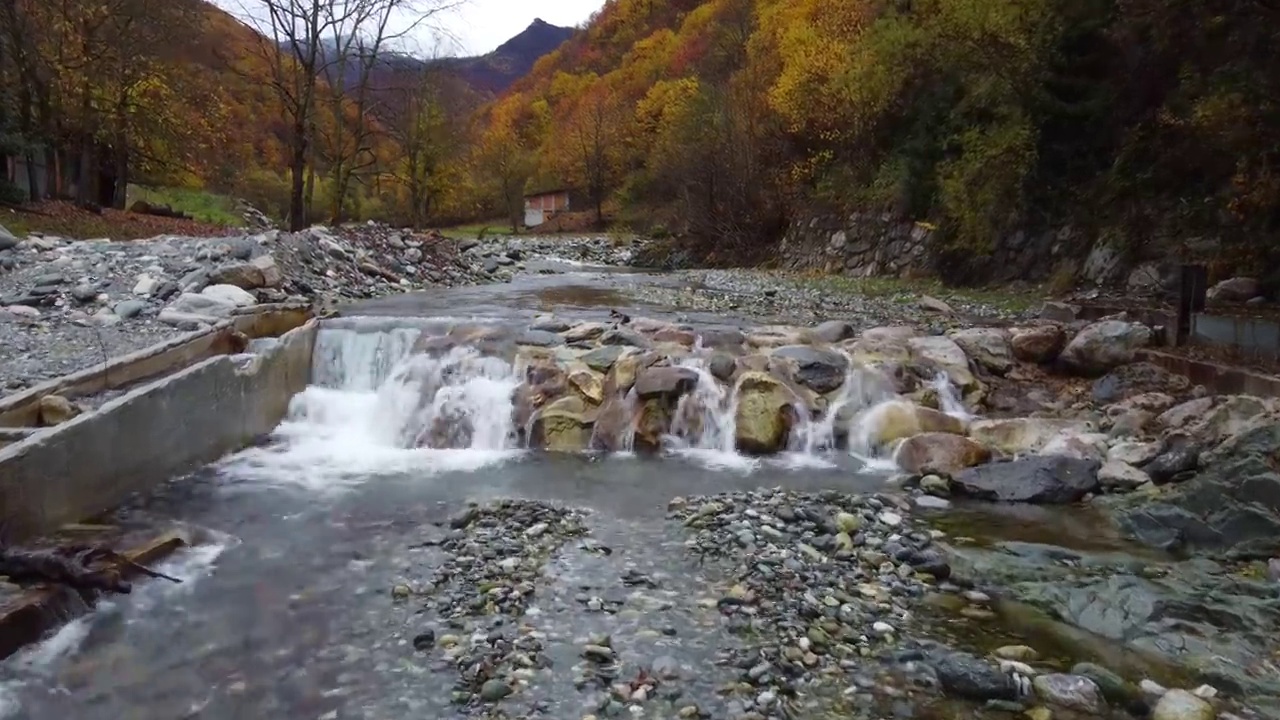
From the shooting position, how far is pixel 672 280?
71.8 feet

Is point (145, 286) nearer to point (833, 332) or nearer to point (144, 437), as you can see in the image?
point (144, 437)

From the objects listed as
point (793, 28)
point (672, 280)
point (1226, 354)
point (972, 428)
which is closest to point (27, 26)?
point (672, 280)

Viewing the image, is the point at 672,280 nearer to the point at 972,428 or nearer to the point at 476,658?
the point at 972,428

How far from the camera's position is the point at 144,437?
6.84 metres

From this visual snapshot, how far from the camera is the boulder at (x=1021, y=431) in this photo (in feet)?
27.3

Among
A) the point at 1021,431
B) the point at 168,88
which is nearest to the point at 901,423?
the point at 1021,431

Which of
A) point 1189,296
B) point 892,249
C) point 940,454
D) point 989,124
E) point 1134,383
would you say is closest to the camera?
point 940,454

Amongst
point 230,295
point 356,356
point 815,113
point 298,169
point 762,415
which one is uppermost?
point 815,113

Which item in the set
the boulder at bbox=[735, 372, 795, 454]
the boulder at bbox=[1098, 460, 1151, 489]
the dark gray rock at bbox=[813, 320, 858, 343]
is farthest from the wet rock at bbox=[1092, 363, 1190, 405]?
the boulder at bbox=[735, 372, 795, 454]

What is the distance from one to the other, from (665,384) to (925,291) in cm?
958

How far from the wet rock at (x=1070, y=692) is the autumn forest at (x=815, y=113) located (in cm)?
747

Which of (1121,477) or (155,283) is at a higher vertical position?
(155,283)

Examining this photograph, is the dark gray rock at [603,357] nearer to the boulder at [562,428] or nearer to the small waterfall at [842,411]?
the boulder at [562,428]

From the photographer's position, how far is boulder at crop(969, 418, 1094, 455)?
833 centimetres
